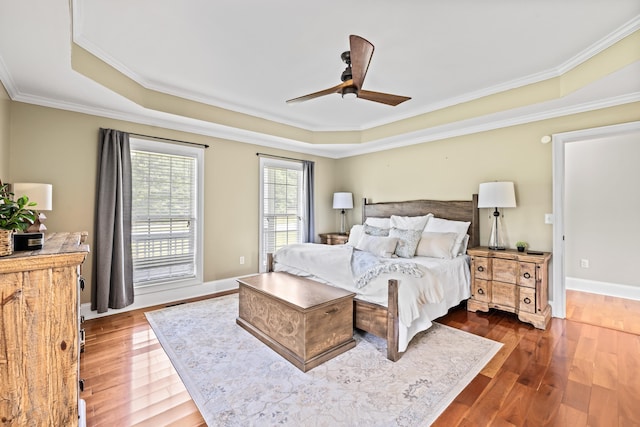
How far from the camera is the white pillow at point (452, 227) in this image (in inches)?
148

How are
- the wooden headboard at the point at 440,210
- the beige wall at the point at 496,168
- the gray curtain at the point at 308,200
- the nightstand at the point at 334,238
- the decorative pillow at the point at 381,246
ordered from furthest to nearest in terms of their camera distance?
the gray curtain at the point at 308,200 < the nightstand at the point at 334,238 < the wooden headboard at the point at 440,210 < the decorative pillow at the point at 381,246 < the beige wall at the point at 496,168

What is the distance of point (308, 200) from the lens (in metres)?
5.48

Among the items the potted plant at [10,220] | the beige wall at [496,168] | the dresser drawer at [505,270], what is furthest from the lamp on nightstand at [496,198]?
the potted plant at [10,220]

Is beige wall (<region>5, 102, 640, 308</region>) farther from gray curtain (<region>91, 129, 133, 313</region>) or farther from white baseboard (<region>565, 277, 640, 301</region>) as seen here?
white baseboard (<region>565, 277, 640, 301</region>)

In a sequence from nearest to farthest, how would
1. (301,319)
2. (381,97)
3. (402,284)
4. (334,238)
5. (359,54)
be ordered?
(359,54) → (301,319) → (402,284) → (381,97) → (334,238)

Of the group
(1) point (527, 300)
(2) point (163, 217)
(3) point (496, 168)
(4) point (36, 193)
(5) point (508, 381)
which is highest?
(3) point (496, 168)

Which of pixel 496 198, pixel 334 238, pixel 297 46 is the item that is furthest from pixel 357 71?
pixel 334 238

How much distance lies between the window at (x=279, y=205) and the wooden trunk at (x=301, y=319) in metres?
1.99

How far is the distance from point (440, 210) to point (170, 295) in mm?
4130

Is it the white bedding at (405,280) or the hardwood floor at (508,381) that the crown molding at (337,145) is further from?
the hardwood floor at (508,381)

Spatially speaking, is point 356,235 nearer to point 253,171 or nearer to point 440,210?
point 440,210

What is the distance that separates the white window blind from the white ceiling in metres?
0.63

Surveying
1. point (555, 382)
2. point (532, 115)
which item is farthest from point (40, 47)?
point (532, 115)

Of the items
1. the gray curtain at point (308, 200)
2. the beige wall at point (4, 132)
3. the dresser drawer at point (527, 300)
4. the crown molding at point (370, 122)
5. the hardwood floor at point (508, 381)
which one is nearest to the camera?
the hardwood floor at point (508, 381)
